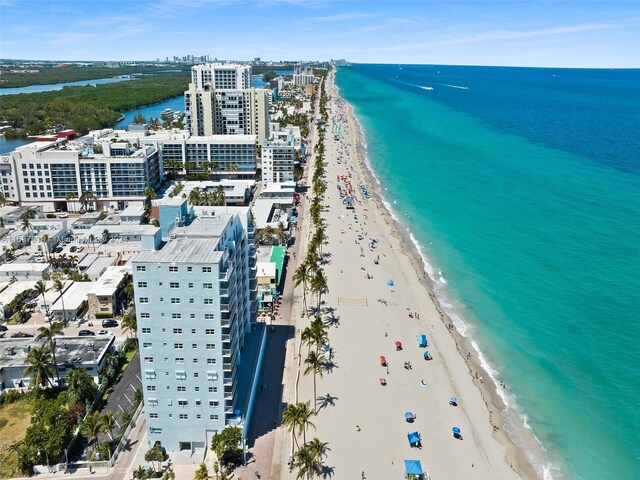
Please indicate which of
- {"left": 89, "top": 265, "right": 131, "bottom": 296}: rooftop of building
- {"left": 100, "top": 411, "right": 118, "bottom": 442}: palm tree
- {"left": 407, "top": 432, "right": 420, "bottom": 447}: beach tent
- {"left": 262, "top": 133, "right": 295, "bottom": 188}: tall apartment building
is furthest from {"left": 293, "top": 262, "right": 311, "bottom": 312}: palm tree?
{"left": 262, "top": 133, "right": 295, "bottom": 188}: tall apartment building

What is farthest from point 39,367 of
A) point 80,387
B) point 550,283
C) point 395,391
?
point 550,283

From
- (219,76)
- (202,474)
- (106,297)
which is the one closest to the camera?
(202,474)

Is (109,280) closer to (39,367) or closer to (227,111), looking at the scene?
(39,367)

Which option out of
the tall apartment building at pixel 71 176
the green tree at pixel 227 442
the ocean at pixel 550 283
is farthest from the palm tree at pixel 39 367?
the tall apartment building at pixel 71 176

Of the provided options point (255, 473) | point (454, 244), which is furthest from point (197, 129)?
point (255, 473)

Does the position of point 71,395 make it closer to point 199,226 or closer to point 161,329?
point 161,329

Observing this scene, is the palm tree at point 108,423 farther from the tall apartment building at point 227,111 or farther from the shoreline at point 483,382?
the tall apartment building at point 227,111
